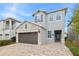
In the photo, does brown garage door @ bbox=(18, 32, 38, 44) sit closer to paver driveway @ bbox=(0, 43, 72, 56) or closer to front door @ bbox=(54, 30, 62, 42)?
paver driveway @ bbox=(0, 43, 72, 56)

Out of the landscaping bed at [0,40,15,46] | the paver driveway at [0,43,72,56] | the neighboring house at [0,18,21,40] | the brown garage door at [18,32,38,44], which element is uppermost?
the neighboring house at [0,18,21,40]

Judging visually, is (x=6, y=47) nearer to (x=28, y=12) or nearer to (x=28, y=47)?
(x=28, y=47)

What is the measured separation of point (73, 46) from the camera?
4969 mm

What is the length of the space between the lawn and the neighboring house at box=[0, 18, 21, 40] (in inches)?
48.1

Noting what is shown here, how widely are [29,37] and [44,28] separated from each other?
0.45m

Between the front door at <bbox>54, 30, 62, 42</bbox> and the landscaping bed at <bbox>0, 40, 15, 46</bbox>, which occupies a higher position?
the front door at <bbox>54, 30, 62, 42</bbox>

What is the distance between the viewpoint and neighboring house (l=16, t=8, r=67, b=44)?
197 inches

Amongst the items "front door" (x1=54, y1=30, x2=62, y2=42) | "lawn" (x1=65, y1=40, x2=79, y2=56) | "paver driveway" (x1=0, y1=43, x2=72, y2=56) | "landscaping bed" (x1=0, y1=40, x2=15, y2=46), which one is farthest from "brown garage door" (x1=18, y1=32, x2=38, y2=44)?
"lawn" (x1=65, y1=40, x2=79, y2=56)

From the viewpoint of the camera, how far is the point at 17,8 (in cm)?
502

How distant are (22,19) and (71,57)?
55.4 inches

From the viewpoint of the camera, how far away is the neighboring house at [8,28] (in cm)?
506

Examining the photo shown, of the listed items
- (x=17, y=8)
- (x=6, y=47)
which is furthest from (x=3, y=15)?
(x=6, y=47)

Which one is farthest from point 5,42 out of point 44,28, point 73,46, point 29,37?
point 73,46

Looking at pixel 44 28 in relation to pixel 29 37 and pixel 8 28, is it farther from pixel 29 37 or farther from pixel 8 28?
pixel 8 28
